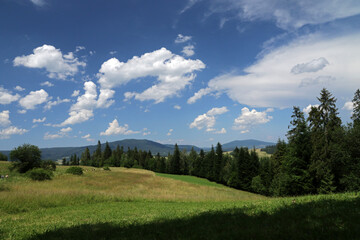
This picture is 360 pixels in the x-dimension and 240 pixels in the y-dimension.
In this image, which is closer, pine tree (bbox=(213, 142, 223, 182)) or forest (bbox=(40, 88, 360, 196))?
forest (bbox=(40, 88, 360, 196))

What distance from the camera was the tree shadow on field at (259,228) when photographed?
5.86 m

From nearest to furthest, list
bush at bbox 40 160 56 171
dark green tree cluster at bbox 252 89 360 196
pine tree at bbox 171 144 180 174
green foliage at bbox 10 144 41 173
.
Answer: dark green tree cluster at bbox 252 89 360 196, green foliage at bbox 10 144 41 173, bush at bbox 40 160 56 171, pine tree at bbox 171 144 180 174

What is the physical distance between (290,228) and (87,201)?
20.4 m

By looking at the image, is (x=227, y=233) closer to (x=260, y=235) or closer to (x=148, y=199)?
(x=260, y=235)

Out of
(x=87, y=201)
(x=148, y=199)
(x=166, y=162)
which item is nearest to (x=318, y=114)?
(x=148, y=199)

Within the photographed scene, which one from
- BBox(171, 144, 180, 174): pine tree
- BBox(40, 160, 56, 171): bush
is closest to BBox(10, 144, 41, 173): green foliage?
BBox(40, 160, 56, 171): bush

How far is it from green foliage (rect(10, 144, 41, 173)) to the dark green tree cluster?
56155mm

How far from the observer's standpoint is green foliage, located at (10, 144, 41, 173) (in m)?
47.6

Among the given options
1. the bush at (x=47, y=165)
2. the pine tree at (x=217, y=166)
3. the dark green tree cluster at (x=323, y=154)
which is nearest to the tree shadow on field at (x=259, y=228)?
the dark green tree cluster at (x=323, y=154)

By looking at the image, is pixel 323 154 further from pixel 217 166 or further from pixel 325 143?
pixel 217 166

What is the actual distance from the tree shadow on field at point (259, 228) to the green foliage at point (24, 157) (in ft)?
167

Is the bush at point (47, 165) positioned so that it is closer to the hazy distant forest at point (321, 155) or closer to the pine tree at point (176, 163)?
the hazy distant forest at point (321, 155)

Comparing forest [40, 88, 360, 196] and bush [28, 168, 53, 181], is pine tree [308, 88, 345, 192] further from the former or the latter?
bush [28, 168, 53, 181]

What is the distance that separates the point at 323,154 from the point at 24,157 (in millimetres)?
61763
